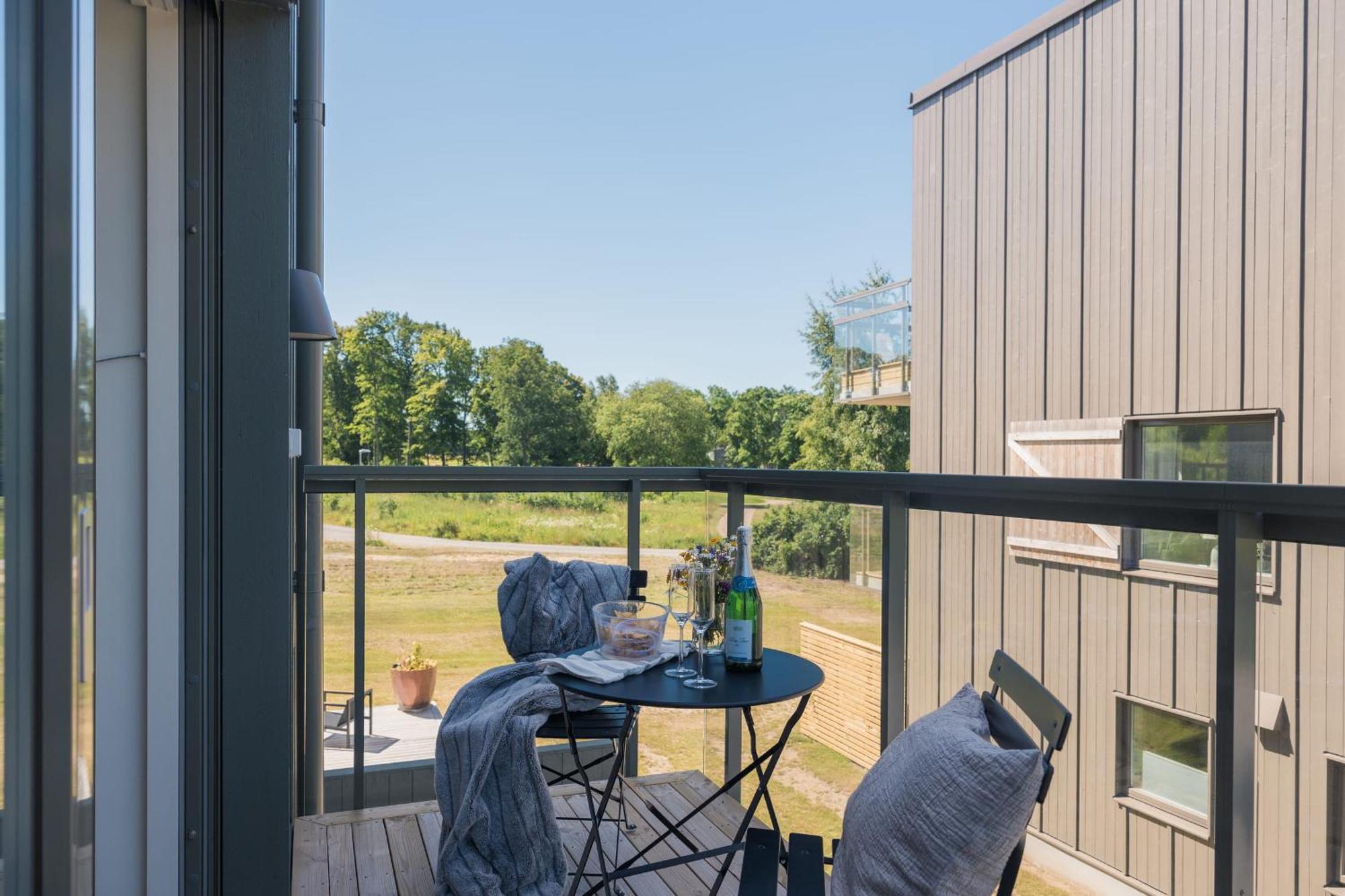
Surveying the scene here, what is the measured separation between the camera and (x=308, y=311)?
8.84 ft

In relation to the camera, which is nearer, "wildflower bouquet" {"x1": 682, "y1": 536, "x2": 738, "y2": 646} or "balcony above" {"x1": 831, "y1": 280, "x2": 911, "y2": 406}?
"wildflower bouquet" {"x1": 682, "y1": 536, "x2": 738, "y2": 646}

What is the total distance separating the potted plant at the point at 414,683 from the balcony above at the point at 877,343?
8.25 m

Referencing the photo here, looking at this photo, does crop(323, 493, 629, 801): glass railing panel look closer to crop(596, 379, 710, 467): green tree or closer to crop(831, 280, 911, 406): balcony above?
crop(831, 280, 911, 406): balcony above

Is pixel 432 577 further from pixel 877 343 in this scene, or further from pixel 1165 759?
pixel 877 343

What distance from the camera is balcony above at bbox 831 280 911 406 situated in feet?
34.8

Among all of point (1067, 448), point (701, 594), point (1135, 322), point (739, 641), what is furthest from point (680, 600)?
point (1135, 322)

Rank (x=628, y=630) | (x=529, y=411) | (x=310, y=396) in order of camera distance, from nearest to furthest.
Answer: (x=628, y=630), (x=310, y=396), (x=529, y=411)

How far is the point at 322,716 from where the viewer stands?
3.17 m

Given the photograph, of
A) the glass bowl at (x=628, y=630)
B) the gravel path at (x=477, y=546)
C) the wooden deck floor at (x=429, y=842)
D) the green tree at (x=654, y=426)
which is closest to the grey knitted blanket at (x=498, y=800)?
the wooden deck floor at (x=429, y=842)

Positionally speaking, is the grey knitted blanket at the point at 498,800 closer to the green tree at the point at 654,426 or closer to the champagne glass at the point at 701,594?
the champagne glass at the point at 701,594

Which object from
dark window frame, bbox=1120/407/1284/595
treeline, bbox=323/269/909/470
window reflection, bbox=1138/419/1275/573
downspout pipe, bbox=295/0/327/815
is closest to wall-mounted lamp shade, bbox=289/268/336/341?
downspout pipe, bbox=295/0/327/815

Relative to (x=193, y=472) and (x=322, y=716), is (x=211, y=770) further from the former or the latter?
(x=322, y=716)

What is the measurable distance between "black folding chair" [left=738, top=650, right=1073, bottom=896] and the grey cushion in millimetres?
28

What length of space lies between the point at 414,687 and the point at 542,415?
1658 centimetres
